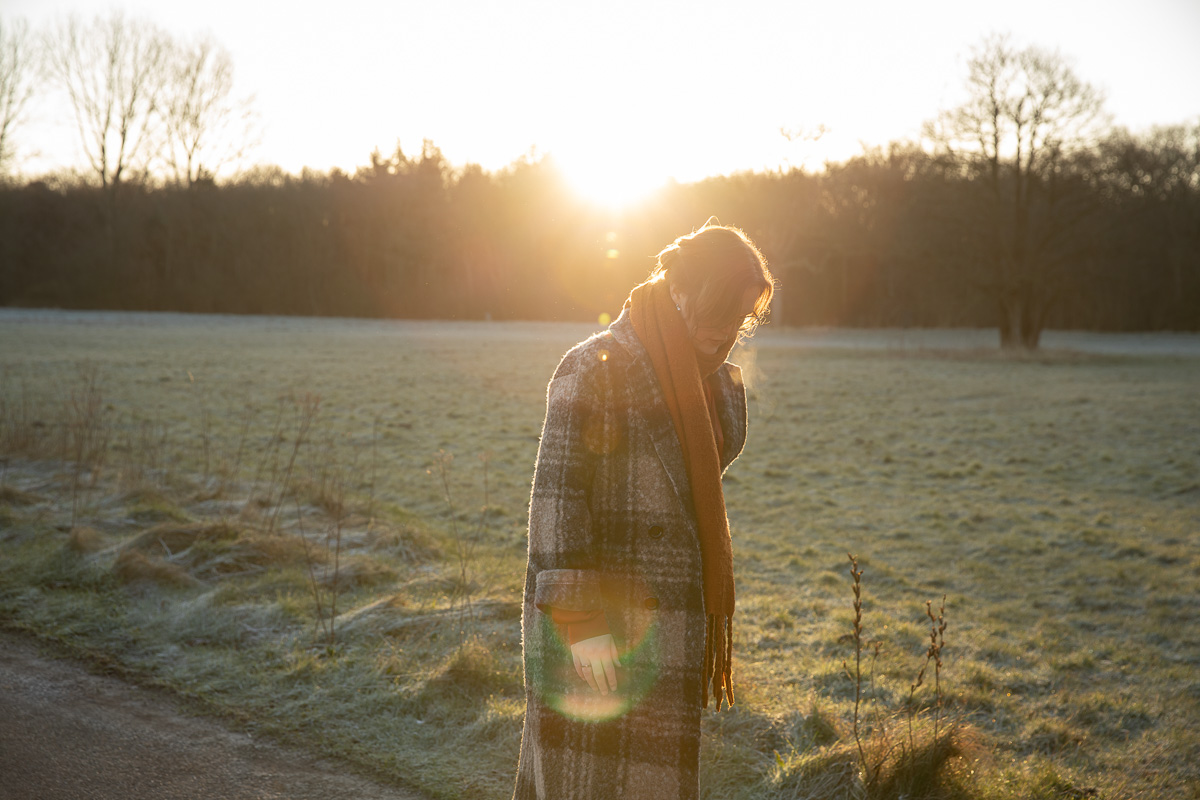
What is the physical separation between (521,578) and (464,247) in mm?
40102

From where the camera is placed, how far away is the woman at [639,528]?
6.95 ft

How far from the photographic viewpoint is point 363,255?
4753 cm

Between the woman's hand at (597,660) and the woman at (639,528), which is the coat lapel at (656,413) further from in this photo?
the woman's hand at (597,660)

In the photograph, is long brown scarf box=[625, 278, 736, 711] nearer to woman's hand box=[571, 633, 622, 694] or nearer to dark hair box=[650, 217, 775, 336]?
dark hair box=[650, 217, 775, 336]

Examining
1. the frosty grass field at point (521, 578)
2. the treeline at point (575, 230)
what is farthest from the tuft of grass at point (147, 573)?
the treeline at point (575, 230)

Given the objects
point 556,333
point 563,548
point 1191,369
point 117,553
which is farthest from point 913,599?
point 556,333

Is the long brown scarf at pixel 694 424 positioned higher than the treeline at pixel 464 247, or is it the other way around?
the treeline at pixel 464 247

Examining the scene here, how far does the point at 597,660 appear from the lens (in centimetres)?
205

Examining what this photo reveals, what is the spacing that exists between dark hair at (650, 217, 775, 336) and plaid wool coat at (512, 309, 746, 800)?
20 centimetres

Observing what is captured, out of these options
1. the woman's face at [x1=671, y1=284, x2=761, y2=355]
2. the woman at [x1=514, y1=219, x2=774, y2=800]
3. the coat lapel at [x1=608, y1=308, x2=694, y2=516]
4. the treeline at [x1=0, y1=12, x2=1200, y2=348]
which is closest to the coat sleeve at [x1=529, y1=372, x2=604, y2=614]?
the woman at [x1=514, y1=219, x2=774, y2=800]

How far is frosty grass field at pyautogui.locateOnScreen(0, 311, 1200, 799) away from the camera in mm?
3703

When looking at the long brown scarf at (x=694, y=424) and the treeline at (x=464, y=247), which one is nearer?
the long brown scarf at (x=694, y=424)

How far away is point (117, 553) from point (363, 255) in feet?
144

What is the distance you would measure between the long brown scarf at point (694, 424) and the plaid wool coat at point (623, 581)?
0.09 feet
